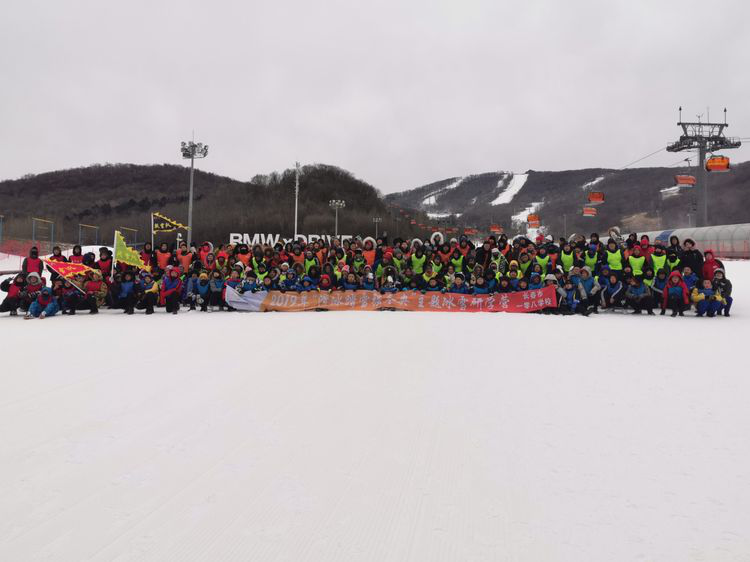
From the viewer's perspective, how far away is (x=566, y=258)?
11.3m

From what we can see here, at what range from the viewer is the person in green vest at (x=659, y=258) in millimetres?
10548

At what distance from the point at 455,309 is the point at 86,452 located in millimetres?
8712

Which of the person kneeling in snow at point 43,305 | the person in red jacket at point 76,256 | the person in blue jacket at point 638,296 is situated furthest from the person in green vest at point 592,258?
the person kneeling in snow at point 43,305

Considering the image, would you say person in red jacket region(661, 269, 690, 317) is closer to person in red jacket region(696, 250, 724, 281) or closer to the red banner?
person in red jacket region(696, 250, 724, 281)

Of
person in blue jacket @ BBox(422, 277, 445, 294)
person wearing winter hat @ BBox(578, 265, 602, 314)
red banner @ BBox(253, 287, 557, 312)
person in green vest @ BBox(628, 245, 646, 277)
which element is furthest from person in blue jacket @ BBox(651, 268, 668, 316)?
person in blue jacket @ BBox(422, 277, 445, 294)

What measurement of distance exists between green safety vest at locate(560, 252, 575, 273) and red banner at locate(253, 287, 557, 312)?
125 centimetres

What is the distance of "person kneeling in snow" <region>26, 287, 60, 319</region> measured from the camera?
30.5 feet

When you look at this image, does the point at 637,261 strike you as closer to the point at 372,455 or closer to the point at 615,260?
the point at 615,260

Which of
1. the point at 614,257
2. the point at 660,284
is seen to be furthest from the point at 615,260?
the point at 660,284

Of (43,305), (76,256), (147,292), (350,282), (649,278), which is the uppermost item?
(76,256)

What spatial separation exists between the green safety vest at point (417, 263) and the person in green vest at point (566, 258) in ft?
9.90

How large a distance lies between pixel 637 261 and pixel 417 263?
15.3 ft

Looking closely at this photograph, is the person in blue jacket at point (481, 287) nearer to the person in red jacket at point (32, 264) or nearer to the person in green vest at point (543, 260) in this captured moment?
the person in green vest at point (543, 260)

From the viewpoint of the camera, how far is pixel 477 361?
5449 millimetres
